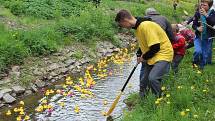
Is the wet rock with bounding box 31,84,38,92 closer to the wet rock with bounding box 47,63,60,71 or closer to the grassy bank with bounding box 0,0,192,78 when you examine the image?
the grassy bank with bounding box 0,0,192,78

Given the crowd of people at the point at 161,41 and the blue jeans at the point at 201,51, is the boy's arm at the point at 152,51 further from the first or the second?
the blue jeans at the point at 201,51

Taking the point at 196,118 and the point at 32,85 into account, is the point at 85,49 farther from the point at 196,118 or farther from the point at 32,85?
the point at 196,118

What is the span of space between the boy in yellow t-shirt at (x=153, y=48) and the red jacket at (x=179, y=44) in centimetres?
162

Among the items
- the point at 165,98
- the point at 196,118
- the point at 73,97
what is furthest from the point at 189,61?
the point at 196,118

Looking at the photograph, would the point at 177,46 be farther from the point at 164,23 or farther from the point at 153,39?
the point at 153,39

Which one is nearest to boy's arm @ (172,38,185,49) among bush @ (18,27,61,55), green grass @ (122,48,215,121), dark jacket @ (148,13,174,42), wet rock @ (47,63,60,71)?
dark jacket @ (148,13,174,42)

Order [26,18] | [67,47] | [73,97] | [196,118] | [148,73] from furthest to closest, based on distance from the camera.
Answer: [26,18] → [67,47] → [73,97] → [148,73] → [196,118]

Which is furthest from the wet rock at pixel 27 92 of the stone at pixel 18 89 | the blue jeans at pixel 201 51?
the blue jeans at pixel 201 51

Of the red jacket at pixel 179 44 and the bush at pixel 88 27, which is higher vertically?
the red jacket at pixel 179 44

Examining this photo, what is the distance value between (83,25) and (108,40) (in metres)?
Result: 1.45

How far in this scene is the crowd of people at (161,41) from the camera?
26.9 feet

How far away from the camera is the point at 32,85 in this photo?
12336 mm

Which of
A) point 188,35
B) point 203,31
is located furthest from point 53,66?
point 203,31

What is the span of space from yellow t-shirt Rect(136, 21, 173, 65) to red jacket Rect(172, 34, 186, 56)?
176cm
